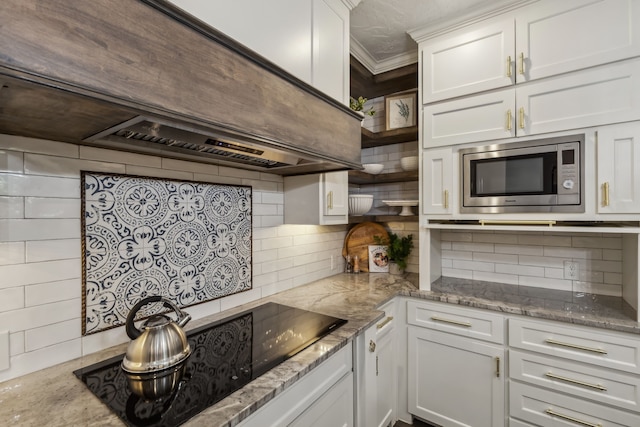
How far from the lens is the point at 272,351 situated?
117cm

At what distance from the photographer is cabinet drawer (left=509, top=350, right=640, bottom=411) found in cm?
140

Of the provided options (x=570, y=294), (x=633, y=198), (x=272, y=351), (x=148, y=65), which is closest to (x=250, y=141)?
(x=148, y=65)

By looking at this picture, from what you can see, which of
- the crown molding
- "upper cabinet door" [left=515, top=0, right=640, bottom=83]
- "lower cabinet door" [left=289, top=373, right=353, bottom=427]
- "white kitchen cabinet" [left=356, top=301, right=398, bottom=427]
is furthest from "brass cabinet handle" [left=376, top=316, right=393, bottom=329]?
the crown molding

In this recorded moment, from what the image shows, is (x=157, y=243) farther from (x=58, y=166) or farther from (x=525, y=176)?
(x=525, y=176)

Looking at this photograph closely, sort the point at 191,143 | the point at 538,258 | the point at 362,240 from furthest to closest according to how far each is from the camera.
Answer: the point at 362,240 < the point at 538,258 < the point at 191,143

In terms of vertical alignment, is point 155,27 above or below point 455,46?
below

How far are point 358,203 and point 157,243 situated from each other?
4.55ft

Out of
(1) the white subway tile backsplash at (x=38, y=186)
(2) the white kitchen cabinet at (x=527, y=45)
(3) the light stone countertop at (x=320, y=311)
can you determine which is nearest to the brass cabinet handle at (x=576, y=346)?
(3) the light stone countertop at (x=320, y=311)

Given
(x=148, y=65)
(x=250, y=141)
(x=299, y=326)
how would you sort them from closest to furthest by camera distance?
1. (x=148, y=65)
2. (x=250, y=141)
3. (x=299, y=326)

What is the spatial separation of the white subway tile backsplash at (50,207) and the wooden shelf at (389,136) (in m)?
1.76

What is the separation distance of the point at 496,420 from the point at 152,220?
6.91ft

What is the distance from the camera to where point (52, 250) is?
103 cm

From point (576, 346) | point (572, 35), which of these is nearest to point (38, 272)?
point (576, 346)

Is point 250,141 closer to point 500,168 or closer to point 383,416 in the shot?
point 500,168
